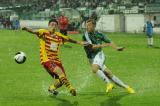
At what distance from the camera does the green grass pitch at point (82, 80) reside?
49.6 ft

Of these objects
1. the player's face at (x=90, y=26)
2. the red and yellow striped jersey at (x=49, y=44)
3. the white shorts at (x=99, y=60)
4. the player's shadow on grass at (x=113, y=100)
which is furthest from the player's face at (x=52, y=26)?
the player's shadow on grass at (x=113, y=100)

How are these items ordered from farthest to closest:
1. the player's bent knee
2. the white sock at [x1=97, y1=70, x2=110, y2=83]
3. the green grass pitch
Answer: the white sock at [x1=97, y1=70, x2=110, y2=83] → the green grass pitch → the player's bent knee

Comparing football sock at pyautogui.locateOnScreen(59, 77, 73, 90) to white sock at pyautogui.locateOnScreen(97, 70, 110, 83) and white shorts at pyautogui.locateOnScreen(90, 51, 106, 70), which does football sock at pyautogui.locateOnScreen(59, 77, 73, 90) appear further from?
white sock at pyautogui.locateOnScreen(97, 70, 110, 83)

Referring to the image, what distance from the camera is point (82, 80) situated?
19.9 metres

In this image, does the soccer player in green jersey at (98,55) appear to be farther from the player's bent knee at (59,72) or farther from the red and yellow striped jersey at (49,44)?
the player's bent knee at (59,72)

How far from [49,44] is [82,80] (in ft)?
15.2

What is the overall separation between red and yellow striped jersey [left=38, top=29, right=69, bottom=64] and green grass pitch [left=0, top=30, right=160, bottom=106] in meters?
1.19

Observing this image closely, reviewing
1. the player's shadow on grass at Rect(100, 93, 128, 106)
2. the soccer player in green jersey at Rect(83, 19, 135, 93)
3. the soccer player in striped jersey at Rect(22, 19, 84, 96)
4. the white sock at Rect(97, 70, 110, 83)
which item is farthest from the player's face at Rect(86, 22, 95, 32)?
the player's shadow on grass at Rect(100, 93, 128, 106)

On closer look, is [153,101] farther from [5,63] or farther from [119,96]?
[5,63]

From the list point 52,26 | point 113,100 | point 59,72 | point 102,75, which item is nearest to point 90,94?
point 102,75

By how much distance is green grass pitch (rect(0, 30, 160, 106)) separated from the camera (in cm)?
1512

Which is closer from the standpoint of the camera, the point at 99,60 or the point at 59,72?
the point at 59,72

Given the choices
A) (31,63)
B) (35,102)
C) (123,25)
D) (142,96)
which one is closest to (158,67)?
(31,63)

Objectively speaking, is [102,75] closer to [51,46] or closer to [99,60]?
[99,60]
